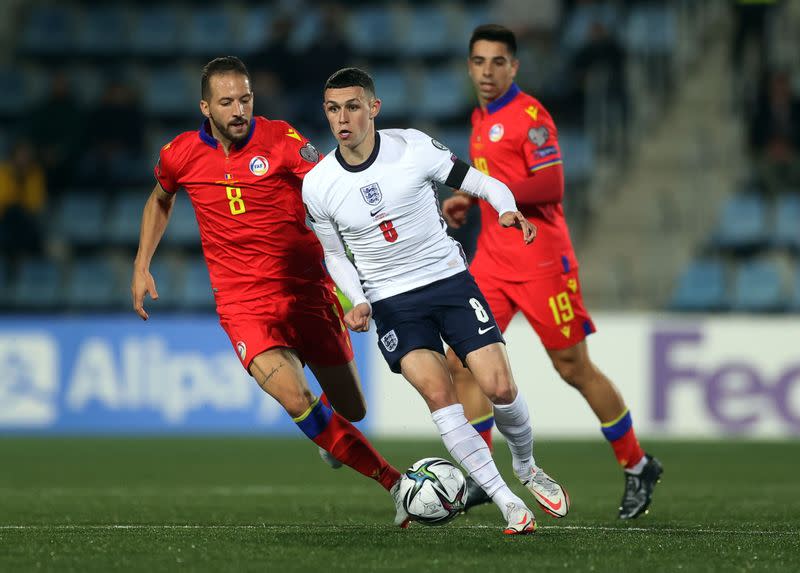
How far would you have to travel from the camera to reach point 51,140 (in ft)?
53.3

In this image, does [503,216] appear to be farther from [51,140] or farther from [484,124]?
[51,140]

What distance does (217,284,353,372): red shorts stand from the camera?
6.88 meters

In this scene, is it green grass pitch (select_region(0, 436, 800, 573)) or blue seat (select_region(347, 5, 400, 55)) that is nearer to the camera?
green grass pitch (select_region(0, 436, 800, 573))

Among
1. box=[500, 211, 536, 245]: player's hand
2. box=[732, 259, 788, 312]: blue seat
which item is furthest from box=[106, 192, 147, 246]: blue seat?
box=[500, 211, 536, 245]: player's hand

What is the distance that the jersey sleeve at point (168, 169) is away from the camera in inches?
275

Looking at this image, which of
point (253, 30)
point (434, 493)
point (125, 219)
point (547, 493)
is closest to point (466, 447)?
point (434, 493)

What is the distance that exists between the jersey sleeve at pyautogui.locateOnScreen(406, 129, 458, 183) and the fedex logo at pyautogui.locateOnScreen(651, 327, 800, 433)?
745 cm

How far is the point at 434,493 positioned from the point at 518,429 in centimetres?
72

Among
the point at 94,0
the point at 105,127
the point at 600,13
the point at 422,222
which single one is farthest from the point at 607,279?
the point at 422,222

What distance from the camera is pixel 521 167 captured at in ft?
24.7

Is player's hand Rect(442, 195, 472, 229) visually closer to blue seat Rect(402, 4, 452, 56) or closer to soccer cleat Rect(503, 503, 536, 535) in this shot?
soccer cleat Rect(503, 503, 536, 535)

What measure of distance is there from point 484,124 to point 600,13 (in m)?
10.5

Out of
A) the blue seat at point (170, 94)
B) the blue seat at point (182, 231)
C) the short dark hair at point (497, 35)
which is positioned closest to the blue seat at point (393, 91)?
the blue seat at point (170, 94)

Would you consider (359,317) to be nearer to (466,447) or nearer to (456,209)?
(466,447)
